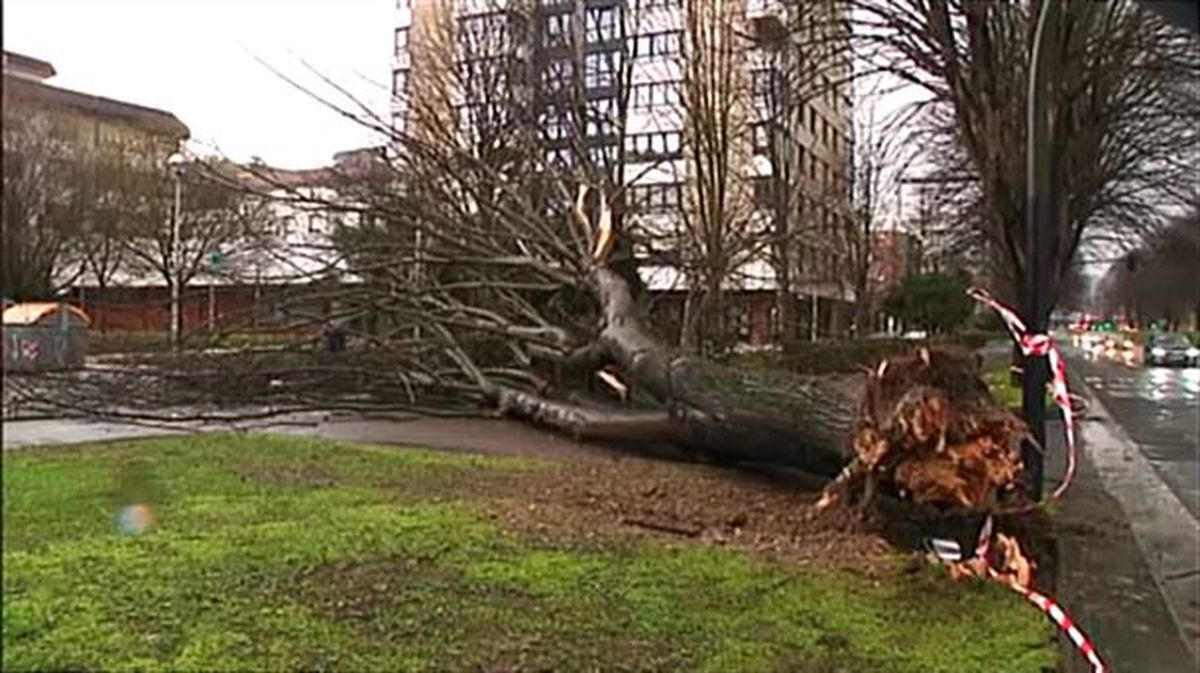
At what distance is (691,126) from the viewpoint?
693 inches

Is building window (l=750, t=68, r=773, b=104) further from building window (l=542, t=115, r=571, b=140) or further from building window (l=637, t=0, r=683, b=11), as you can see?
building window (l=542, t=115, r=571, b=140)

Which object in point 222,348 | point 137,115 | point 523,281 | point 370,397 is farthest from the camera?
point 523,281

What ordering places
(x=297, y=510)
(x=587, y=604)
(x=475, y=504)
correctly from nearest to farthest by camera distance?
(x=587, y=604) < (x=297, y=510) < (x=475, y=504)

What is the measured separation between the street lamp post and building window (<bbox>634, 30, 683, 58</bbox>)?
10443 millimetres

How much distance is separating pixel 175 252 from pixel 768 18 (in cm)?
1117

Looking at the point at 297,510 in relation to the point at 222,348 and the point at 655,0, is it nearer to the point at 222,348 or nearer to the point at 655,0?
the point at 222,348

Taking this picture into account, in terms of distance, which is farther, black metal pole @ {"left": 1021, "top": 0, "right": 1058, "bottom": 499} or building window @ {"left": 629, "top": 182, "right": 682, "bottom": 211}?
building window @ {"left": 629, "top": 182, "right": 682, "bottom": 211}

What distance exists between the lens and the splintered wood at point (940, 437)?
6102 mm

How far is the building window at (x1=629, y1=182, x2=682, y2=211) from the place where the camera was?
56.6ft

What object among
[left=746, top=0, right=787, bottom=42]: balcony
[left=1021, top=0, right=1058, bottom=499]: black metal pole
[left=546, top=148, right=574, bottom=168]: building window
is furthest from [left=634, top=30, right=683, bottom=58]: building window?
[left=1021, top=0, right=1058, bottom=499]: black metal pole

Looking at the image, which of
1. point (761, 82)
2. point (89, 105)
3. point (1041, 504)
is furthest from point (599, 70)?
point (89, 105)

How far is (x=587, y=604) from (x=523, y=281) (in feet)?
26.1

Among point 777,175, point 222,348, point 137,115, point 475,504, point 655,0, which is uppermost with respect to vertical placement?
point 655,0

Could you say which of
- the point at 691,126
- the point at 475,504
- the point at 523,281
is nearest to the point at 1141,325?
the point at 691,126
